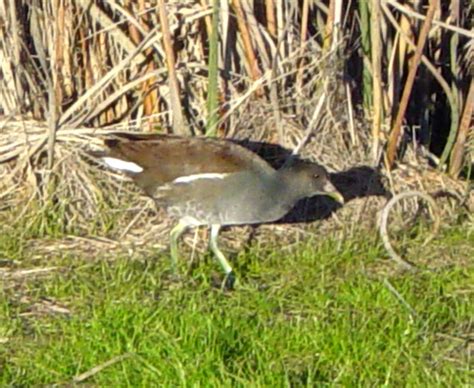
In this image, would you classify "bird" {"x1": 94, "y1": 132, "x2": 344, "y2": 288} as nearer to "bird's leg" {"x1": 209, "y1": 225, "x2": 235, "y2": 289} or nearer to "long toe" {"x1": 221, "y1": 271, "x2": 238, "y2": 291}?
"bird's leg" {"x1": 209, "y1": 225, "x2": 235, "y2": 289}

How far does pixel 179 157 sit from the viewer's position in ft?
22.6

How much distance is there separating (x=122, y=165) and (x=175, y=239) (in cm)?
46

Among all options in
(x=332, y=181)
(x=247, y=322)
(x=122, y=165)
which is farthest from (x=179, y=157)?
(x=247, y=322)

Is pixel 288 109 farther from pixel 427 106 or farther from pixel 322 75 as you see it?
pixel 427 106

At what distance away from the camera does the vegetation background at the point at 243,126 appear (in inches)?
267

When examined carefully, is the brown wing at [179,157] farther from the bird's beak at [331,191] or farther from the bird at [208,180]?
the bird's beak at [331,191]

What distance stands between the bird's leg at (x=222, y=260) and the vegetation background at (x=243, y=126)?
9 centimetres

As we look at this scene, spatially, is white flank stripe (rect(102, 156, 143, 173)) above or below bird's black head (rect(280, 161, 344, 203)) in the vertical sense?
above

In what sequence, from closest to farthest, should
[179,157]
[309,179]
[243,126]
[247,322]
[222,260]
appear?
[247,322], [222,260], [179,157], [309,179], [243,126]

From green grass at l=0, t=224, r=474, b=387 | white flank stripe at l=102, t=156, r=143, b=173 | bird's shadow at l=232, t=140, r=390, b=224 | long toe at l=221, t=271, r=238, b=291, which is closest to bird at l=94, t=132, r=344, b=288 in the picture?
white flank stripe at l=102, t=156, r=143, b=173

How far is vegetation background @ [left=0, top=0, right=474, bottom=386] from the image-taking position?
22.2 feet

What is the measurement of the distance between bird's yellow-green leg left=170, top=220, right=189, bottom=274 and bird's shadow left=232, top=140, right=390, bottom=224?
27.5 inches

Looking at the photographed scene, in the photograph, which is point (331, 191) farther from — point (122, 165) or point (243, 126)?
point (122, 165)

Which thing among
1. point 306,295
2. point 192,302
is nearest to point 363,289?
point 306,295
